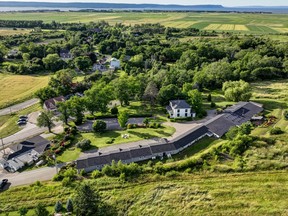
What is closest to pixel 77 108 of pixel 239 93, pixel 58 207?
pixel 58 207

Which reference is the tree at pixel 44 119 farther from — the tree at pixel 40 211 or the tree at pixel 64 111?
the tree at pixel 40 211

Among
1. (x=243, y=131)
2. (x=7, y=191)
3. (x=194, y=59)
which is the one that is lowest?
(x=7, y=191)

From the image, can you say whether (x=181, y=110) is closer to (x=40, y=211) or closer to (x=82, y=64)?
(x=40, y=211)

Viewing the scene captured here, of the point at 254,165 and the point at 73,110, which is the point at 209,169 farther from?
the point at 73,110

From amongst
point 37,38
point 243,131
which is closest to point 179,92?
point 243,131

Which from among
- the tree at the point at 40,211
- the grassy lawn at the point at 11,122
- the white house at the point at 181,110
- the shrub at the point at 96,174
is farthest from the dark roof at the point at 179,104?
the tree at the point at 40,211

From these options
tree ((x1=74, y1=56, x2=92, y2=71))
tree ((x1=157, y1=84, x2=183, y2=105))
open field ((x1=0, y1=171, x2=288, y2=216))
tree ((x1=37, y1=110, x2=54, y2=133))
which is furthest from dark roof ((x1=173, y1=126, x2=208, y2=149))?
tree ((x1=74, y1=56, x2=92, y2=71))
